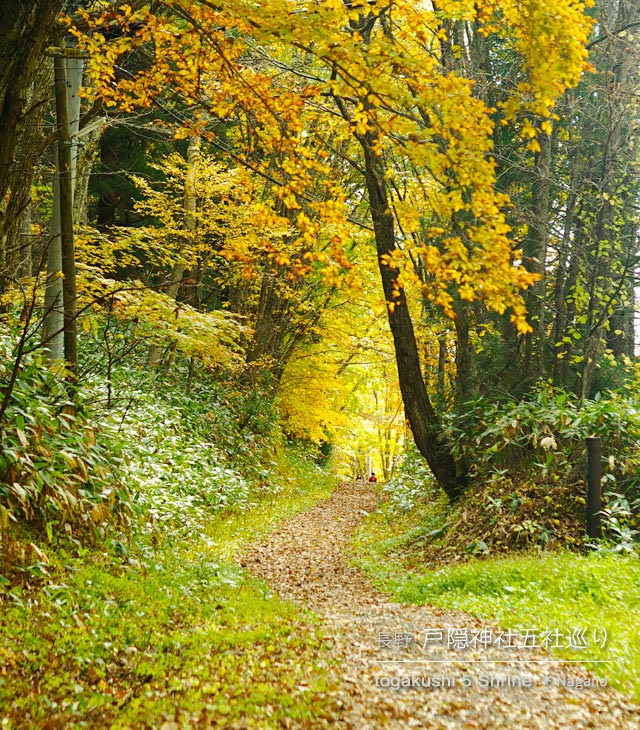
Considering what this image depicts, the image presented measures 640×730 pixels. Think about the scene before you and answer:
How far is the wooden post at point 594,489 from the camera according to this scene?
7.36 metres

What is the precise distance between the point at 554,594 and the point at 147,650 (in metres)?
3.72

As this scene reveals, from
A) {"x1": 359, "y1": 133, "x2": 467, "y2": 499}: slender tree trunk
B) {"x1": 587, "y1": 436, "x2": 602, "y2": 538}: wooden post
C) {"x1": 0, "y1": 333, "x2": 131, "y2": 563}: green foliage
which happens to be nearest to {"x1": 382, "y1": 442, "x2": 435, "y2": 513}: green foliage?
{"x1": 359, "y1": 133, "x2": 467, "y2": 499}: slender tree trunk

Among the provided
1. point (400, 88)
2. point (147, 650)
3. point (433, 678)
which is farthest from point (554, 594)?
point (400, 88)

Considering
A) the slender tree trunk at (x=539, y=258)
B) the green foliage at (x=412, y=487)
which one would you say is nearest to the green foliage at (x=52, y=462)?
the green foliage at (x=412, y=487)

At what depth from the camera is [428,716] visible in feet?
11.8

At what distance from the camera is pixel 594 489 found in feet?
24.2

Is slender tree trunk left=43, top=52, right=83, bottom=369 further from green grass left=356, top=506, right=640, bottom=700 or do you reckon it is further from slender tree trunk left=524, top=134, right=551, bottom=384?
slender tree trunk left=524, top=134, right=551, bottom=384

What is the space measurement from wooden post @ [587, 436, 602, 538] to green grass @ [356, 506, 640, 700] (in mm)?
377

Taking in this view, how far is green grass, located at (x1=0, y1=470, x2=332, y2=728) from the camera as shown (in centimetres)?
357

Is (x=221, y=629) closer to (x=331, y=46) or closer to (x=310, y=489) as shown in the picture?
(x=331, y=46)

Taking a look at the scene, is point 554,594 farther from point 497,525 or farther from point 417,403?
point 417,403

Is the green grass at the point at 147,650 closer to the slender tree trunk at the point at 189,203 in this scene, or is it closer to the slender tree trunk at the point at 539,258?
the slender tree trunk at the point at 539,258

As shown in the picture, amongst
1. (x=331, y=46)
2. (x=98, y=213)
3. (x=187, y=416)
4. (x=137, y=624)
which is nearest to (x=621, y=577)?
(x=137, y=624)

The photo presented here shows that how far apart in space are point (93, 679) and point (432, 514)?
711 centimetres
